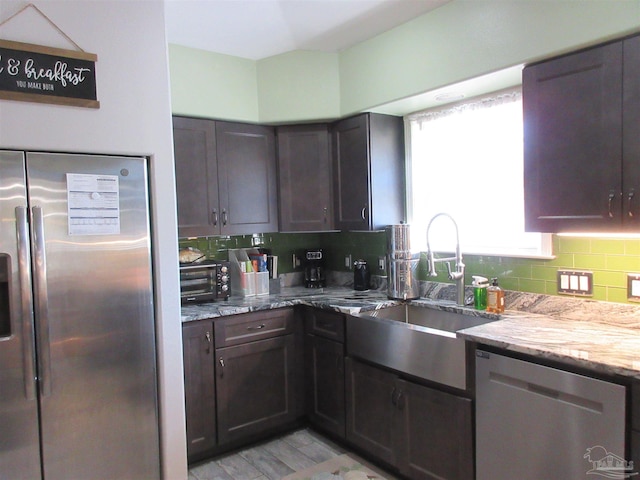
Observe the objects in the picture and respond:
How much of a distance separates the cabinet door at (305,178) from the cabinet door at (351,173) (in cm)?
7

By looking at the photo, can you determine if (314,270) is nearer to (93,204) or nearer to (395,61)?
(395,61)

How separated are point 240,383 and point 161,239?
113 centimetres

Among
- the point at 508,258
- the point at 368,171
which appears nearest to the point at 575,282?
the point at 508,258

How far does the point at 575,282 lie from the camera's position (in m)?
2.31

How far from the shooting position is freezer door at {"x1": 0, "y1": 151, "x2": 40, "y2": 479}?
1.90 metres

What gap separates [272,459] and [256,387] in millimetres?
442

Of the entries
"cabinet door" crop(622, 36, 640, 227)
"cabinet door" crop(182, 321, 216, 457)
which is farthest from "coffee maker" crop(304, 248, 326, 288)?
"cabinet door" crop(622, 36, 640, 227)

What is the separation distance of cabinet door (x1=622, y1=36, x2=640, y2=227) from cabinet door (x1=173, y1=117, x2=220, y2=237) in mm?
2327

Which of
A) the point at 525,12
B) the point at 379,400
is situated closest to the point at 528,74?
the point at 525,12

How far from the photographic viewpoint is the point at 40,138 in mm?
1972

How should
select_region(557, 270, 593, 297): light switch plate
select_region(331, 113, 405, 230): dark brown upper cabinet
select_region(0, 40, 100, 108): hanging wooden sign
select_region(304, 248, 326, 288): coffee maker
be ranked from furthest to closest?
select_region(304, 248, 326, 288): coffee maker, select_region(331, 113, 405, 230): dark brown upper cabinet, select_region(557, 270, 593, 297): light switch plate, select_region(0, 40, 100, 108): hanging wooden sign

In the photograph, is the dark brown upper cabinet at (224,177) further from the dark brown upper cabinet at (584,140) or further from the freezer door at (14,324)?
the dark brown upper cabinet at (584,140)

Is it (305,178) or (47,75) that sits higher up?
(47,75)

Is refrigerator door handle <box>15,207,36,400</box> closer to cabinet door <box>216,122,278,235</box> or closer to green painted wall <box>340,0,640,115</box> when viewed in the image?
cabinet door <box>216,122,278,235</box>
